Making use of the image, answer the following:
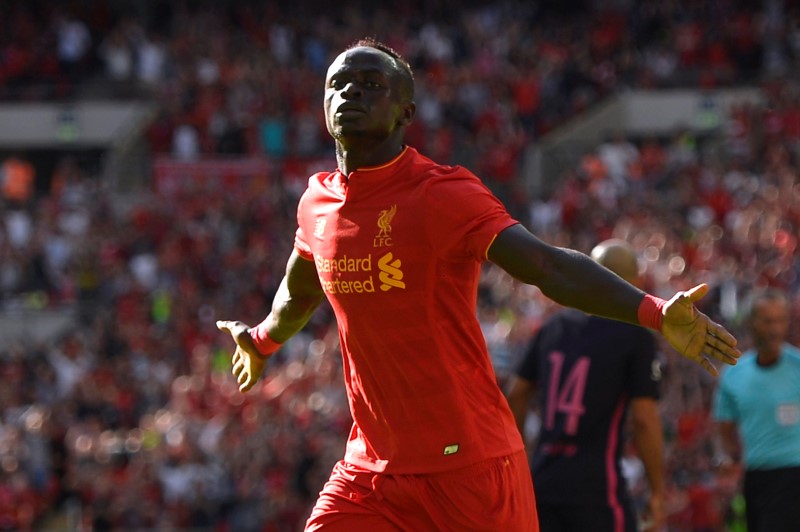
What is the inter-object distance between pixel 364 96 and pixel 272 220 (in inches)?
602

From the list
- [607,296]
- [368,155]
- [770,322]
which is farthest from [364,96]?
[770,322]

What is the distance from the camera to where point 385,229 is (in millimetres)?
4805

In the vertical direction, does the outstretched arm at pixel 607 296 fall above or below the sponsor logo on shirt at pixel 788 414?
above

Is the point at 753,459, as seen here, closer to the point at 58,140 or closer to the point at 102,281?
the point at 102,281

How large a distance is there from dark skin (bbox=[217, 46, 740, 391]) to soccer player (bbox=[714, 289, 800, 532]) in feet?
9.89

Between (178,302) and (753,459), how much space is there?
38.5 ft

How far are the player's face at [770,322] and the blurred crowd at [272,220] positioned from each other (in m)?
4.33

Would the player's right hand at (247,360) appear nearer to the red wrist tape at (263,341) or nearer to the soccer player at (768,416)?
the red wrist tape at (263,341)

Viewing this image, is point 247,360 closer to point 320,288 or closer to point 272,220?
point 320,288

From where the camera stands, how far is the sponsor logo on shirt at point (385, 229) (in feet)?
15.7

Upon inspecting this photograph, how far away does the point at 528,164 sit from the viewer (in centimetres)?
2369

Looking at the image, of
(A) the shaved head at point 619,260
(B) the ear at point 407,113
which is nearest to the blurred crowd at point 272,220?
(A) the shaved head at point 619,260

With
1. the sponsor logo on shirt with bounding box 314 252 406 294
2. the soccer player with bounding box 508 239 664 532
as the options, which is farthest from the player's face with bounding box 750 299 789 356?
the sponsor logo on shirt with bounding box 314 252 406 294

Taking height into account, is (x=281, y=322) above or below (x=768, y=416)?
above
